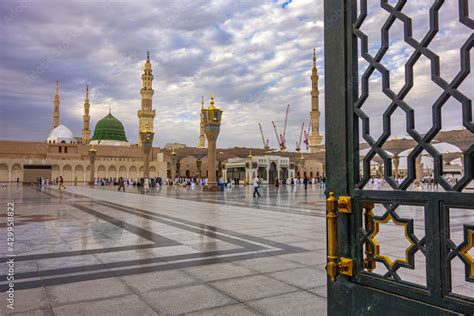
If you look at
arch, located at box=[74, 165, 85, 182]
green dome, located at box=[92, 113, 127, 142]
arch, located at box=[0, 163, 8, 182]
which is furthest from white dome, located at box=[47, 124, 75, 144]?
arch, located at box=[0, 163, 8, 182]

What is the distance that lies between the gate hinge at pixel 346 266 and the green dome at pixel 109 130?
77734 millimetres

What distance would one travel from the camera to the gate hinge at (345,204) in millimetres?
1875

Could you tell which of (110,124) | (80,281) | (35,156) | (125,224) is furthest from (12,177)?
(80,281)

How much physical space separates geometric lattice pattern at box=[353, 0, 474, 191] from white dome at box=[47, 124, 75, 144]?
252ft

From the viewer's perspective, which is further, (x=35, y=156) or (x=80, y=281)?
(x=35, y=156)

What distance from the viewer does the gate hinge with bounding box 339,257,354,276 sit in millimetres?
1878

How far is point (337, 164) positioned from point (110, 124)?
79.9 metres

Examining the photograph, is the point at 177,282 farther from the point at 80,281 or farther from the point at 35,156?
the point at 35,156

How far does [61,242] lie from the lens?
6180 mm

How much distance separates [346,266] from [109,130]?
3102 inches

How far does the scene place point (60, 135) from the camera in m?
72.2

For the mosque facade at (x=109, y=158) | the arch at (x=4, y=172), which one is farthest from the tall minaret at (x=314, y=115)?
the arch at (x=4, y=172)

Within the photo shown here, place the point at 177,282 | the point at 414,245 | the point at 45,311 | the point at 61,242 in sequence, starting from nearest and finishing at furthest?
the point at 414,245 → the point at 45,311 → the point at 177,282 → the point at 61,242

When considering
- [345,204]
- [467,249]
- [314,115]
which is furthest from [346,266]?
[314,115]
